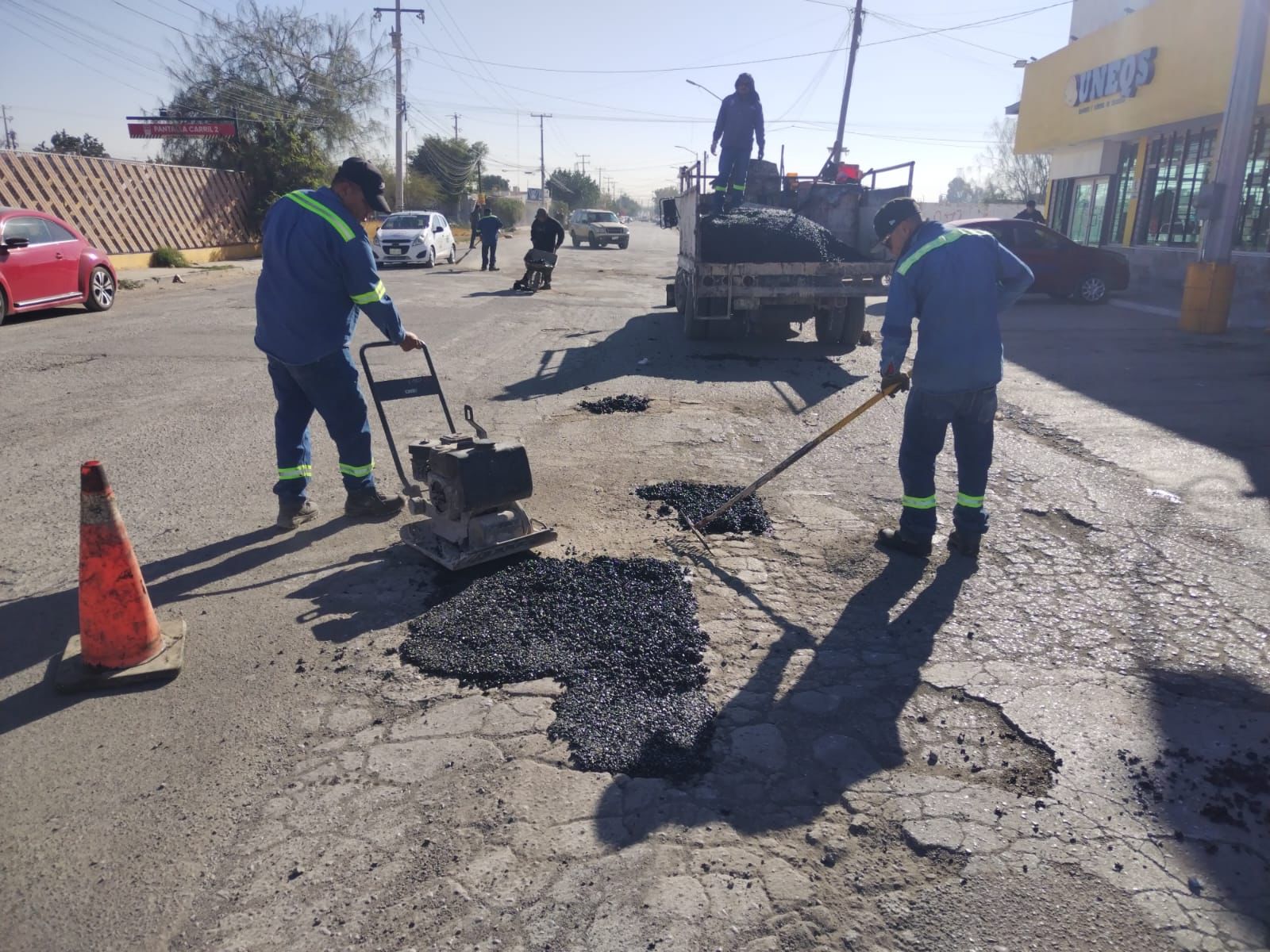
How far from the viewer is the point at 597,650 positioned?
353 cm

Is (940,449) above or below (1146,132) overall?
below

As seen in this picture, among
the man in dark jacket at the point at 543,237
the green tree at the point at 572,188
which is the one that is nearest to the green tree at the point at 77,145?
the man in dark jacket at the point at 543,237

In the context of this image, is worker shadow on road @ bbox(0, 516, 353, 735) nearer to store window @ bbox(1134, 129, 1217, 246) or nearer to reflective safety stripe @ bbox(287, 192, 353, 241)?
reflective safety stripe @ bbox(287, 192, 353, 241)

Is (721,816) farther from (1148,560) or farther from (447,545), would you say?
(1148,560)

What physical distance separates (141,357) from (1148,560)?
32.3 ft

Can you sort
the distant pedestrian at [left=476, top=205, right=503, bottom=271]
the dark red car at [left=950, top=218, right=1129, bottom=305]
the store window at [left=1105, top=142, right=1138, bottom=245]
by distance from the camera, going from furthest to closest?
the distant pedestrian at [left=476, top=205, right=503, bottom=271], the store window at [left=1105, top=142, right=1138, bottom=245], the dark red car at [left=950, top=218, right=1129, bottom=305]

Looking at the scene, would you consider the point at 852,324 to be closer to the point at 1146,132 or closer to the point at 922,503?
the point at 922,503

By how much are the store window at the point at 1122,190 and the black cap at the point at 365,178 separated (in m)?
23.3

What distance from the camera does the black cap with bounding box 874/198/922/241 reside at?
14.9 feet

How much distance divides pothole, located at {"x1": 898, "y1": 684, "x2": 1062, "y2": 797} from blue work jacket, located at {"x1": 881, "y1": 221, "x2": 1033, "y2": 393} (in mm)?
1815

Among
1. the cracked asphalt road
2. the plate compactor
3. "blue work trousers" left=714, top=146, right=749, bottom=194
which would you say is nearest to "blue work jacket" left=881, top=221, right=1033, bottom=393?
the cracked asphalt road

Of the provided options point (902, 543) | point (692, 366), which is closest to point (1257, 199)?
point (692, 366)

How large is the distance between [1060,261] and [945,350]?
46.1 feet

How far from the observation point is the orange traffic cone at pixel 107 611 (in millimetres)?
3312
